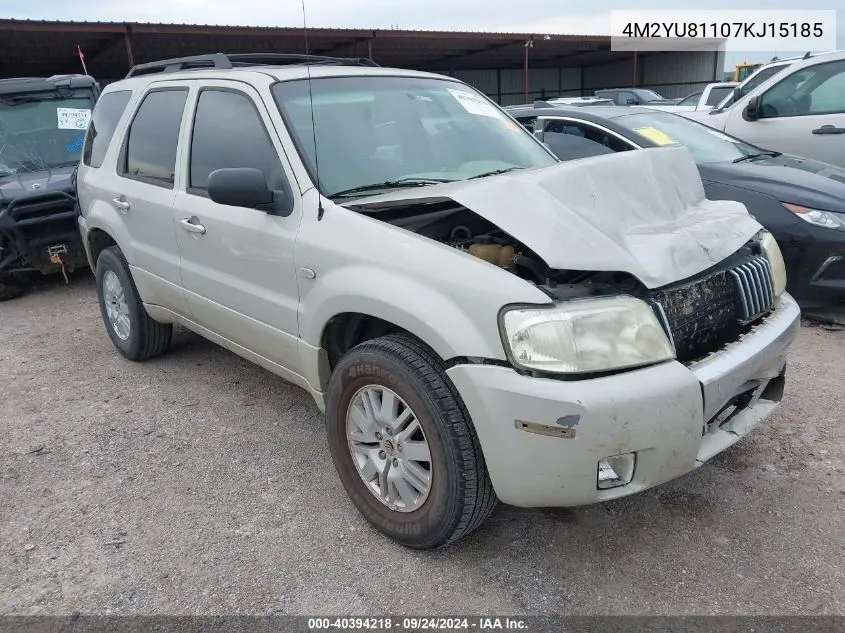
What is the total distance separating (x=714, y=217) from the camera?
2.89m

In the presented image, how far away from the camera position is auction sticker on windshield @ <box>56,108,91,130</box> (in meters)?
7.49

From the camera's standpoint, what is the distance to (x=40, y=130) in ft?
24.4

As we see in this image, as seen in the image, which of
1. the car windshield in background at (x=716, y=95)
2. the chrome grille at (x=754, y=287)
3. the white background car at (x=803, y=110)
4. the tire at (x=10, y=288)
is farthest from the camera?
the car windshield in background at (x=716, y=95)

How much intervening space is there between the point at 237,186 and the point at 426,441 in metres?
1.29

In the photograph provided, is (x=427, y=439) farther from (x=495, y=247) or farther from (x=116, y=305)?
(x=116, y=305)

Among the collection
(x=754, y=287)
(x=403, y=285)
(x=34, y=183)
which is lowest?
(x=754, y=287)

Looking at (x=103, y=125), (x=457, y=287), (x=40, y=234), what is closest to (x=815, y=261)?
(x=457, y=287)

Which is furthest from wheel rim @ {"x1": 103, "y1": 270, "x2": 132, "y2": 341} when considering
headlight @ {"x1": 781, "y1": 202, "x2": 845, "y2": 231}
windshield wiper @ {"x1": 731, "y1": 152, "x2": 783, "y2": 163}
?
windshield wiper @ {"x1": 731, "y1": 152, "x2": 783, "y2": 163}

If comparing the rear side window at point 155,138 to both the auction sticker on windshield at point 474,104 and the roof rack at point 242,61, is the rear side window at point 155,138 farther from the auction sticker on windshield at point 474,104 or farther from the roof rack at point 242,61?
the auction sticker on windshield at point 474,104

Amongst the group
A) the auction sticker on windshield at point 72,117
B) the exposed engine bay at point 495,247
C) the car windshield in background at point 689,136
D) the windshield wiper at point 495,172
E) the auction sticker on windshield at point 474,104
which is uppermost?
the auction sticker on windshield at point 72,117

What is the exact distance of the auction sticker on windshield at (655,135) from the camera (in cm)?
546

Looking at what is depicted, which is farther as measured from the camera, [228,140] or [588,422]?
[228,140]

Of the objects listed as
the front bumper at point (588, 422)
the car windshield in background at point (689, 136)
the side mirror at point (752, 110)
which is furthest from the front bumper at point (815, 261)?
the side mirror at point (752, 110)

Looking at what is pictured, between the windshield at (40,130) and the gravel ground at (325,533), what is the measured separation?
4.32 m
